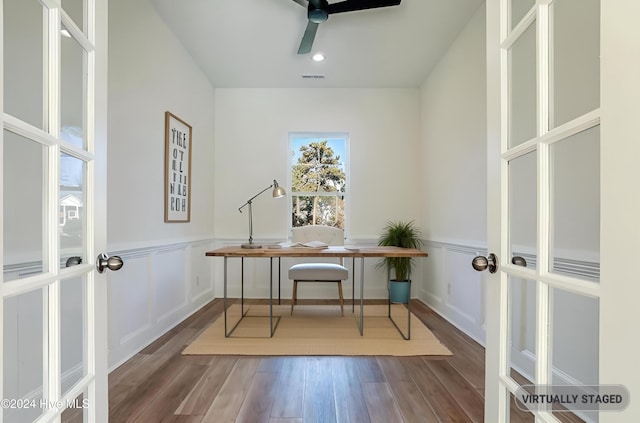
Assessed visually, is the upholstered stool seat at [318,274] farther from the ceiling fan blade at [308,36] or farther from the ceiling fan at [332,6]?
the ceiling fan at [332,6]

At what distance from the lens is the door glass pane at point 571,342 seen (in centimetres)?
67

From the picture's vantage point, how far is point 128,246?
2.38 meters

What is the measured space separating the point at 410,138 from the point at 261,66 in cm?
210

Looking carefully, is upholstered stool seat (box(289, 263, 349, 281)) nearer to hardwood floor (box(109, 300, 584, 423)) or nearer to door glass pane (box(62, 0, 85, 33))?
hardwood floor (box(109, 300, 584, 423))

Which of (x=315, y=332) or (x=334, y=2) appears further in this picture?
(x=315, y=332)

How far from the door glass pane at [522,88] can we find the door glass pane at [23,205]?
116 centimetres

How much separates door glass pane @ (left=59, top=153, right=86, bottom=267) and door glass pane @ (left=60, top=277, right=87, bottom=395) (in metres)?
0.07

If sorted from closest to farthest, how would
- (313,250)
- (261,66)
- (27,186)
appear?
(27,186) → (313,250) → (261,66)

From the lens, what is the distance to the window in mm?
4562

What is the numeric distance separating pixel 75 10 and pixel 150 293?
7.54 ft

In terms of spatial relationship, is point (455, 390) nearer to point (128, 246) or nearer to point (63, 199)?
point (63, 199)

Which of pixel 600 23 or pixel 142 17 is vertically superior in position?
pixel 142 17
